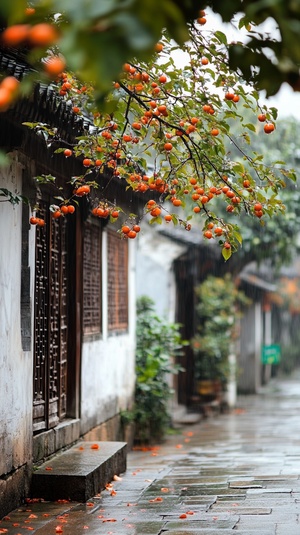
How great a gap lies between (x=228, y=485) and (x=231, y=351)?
1142 centimetres

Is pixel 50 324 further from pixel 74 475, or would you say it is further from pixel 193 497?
pixel 193 497

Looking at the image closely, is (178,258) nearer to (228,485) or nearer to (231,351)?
(231,351)

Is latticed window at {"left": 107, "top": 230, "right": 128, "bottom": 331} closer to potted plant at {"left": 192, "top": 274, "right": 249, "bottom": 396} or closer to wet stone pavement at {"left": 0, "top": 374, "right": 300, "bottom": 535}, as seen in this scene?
wet stone pavement at {"left": 0, "top": 374, "right": 300, "bottom": 535}

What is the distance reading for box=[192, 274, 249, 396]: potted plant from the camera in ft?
66.9

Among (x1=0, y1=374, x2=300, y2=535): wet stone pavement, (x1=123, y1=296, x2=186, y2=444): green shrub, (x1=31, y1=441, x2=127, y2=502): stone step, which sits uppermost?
(x1=123, y1=296, x2=186, y2=444): green shrub

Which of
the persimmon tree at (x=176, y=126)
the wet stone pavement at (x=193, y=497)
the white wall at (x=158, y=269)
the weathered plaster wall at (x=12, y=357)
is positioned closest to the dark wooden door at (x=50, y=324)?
the weathered plaster wall at (x=12, y=357)

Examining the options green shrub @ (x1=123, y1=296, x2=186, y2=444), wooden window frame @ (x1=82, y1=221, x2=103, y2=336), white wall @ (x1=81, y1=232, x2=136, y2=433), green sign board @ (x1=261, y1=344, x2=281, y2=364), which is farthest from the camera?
green sign board @ (x1=261, y1=344, x2=281, y2=364)

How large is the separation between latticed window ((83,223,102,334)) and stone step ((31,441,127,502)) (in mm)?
2115

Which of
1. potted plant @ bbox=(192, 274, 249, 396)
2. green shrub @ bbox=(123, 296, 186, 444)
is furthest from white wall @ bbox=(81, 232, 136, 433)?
potted plant @ bbox=(192, 274, 249, 396)

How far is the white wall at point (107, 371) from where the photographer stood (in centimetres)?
1146

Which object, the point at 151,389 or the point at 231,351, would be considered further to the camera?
the point at 231,351

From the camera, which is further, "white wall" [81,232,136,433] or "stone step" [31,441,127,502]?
"white wall" [81,232,136,433]

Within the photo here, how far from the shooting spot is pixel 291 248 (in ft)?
77.2

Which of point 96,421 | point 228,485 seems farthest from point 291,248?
point 228,485
